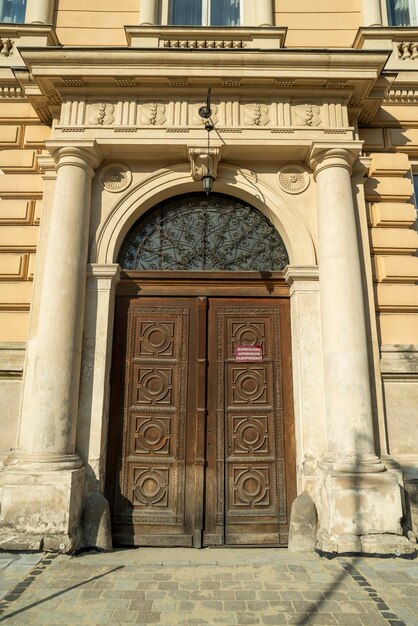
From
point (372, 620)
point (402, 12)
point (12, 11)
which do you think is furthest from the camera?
point (402, 12)

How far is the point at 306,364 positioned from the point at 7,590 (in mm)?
3939

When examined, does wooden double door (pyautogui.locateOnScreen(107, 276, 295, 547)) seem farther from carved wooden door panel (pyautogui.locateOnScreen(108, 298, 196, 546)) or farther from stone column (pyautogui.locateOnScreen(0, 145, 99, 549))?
stone column (pyautogui.locateOnScreen(0, 145, 99, 549))

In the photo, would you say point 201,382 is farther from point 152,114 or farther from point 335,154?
point 152,114

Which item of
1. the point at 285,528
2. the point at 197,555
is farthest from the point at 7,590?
the point at 285,528

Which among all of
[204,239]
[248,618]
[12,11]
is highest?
[12,11]

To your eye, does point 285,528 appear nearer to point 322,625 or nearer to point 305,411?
point 305,411

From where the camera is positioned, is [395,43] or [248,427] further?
[395,43]

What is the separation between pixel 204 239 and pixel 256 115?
186 centimetres

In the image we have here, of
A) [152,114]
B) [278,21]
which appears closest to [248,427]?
[152,114]

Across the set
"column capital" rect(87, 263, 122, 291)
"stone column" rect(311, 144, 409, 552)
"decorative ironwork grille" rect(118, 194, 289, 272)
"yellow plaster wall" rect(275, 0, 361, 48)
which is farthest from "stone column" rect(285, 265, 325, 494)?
"yellow plaster wall" rect(275, 0, 361, 48)

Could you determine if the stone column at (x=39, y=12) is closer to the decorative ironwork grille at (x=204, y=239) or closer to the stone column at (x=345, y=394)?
the decorative ironwork grille at (x=204, y=239)

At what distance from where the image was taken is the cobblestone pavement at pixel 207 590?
349 cm

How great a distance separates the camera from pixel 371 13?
7371mm

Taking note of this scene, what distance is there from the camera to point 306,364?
5777 mm
